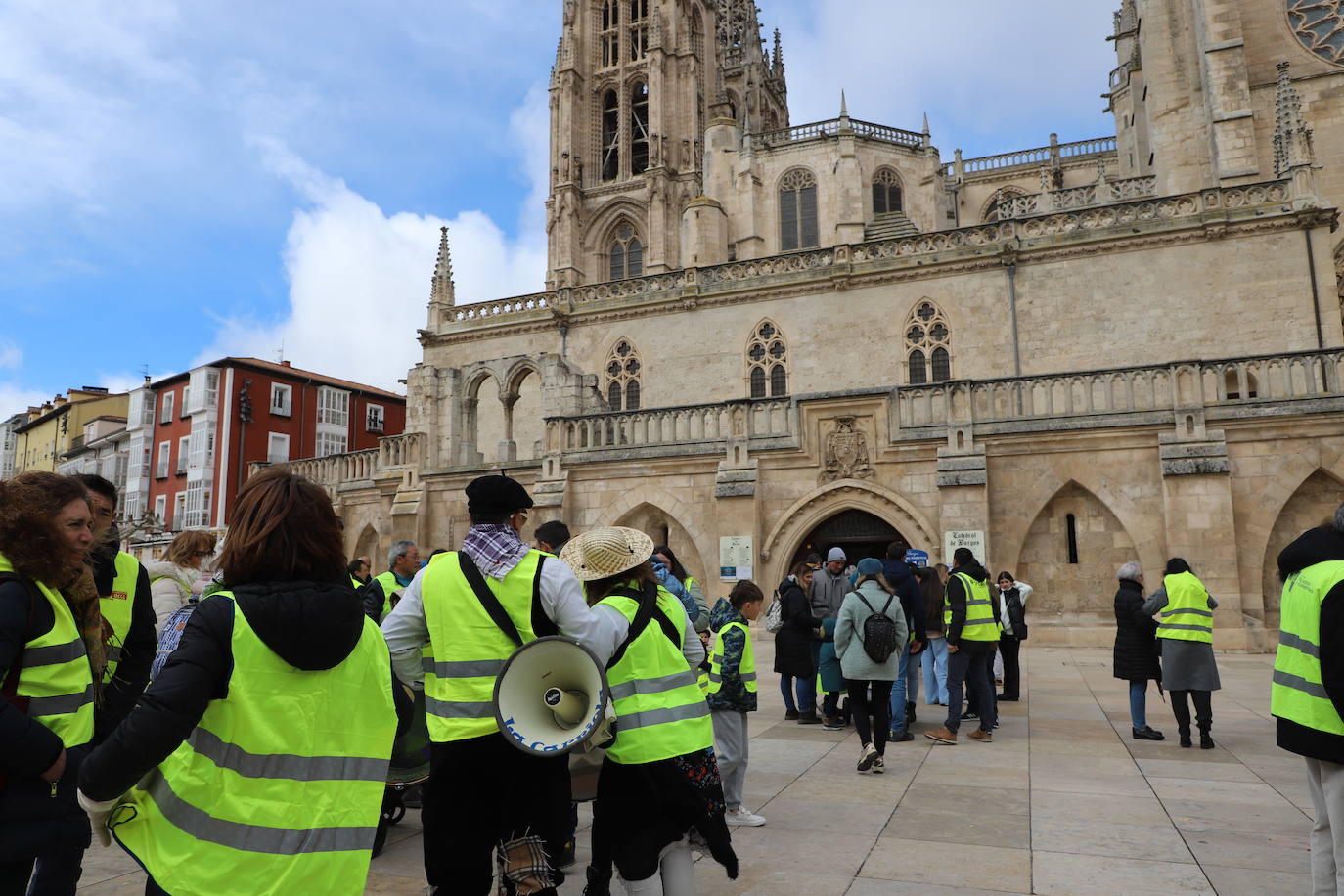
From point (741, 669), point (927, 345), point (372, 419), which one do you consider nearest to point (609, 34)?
point (372, 419)

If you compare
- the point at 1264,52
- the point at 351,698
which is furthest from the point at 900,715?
the point at 1264,52

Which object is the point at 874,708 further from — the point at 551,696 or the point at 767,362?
the point at 767,362

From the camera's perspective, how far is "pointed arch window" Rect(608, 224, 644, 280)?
4866 cm

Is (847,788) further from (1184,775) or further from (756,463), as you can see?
(756,463)

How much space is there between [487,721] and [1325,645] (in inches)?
134

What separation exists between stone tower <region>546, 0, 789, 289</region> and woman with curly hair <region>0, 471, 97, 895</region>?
1689 inches

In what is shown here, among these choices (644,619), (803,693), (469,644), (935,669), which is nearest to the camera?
(469,644)

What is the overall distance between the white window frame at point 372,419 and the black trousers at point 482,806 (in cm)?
4447

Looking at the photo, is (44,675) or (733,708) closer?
(44,675)

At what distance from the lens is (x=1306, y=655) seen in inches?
149

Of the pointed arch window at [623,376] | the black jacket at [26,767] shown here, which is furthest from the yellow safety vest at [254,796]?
the pointed arch window at [623,376]

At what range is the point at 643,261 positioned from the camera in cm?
4791

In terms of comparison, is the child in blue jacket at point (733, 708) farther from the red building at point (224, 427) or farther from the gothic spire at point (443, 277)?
the red building at point (224, 427)

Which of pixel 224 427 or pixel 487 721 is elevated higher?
pixel 224 427
